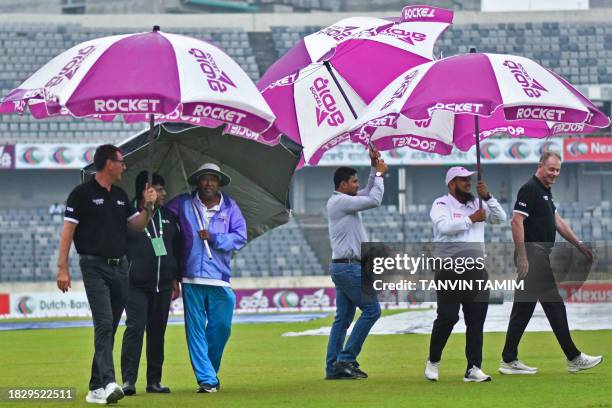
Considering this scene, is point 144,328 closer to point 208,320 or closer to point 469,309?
point 208,320

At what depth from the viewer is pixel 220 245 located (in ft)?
38.3

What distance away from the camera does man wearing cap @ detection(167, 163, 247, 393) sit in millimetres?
11688

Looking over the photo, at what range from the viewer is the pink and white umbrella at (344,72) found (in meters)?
14.0

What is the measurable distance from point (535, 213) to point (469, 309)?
49.5 inches

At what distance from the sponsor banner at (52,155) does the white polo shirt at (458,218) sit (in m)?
40.5

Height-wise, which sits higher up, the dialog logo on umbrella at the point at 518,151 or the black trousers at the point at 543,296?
the dialog logo on umbrella at the point at 518,151

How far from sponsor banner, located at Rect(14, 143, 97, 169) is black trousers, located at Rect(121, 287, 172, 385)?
40.4 metres

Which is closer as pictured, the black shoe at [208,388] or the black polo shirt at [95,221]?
the black polo shirt at [95,221]

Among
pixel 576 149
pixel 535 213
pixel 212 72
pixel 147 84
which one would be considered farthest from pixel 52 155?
pixel 147 84

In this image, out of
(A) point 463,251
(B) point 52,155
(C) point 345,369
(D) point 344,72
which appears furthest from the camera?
(B) point 52,155

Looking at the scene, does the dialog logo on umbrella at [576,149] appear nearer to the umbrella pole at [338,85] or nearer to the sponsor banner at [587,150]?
the sponsor banner at [587,150]

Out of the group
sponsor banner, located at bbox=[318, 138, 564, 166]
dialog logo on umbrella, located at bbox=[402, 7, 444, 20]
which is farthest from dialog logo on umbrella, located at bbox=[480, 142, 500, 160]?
dialog logo on umbrella, located at bbox=[402, 7, 444, 20]

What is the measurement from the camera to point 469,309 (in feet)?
39.3

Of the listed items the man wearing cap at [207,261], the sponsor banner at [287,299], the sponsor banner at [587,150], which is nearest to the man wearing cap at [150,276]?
the man wearing cap at [207,261]
